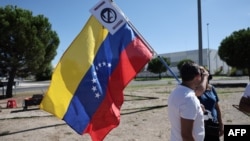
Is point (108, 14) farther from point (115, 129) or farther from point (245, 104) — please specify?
point (115, 129)

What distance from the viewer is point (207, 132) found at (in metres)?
4.33

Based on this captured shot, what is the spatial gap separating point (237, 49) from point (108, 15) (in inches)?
1289

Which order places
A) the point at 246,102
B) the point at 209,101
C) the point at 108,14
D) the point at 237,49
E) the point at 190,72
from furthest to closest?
the point at 237,49, the point at 108,14, the point at 246,102, the point at 209,101, the point at 190,72

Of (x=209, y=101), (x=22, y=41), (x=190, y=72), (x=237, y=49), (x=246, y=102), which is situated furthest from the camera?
(x=237, y=49)

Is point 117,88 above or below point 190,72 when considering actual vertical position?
below

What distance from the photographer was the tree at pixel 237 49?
35.2 metres

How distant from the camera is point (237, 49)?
117ft

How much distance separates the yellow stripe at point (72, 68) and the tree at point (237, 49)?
32.2 metres

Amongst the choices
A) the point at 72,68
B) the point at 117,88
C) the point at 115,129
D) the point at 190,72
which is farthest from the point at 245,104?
the point at 115,129

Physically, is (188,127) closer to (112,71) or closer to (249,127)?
(249,127)

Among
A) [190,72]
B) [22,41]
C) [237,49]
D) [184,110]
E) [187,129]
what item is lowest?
[187,129]

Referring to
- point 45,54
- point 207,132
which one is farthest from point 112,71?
point 45,54

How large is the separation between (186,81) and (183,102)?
0.27 m

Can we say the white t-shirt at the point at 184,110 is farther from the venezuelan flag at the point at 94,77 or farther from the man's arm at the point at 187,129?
the venezuelan flag at the point at 94,77
